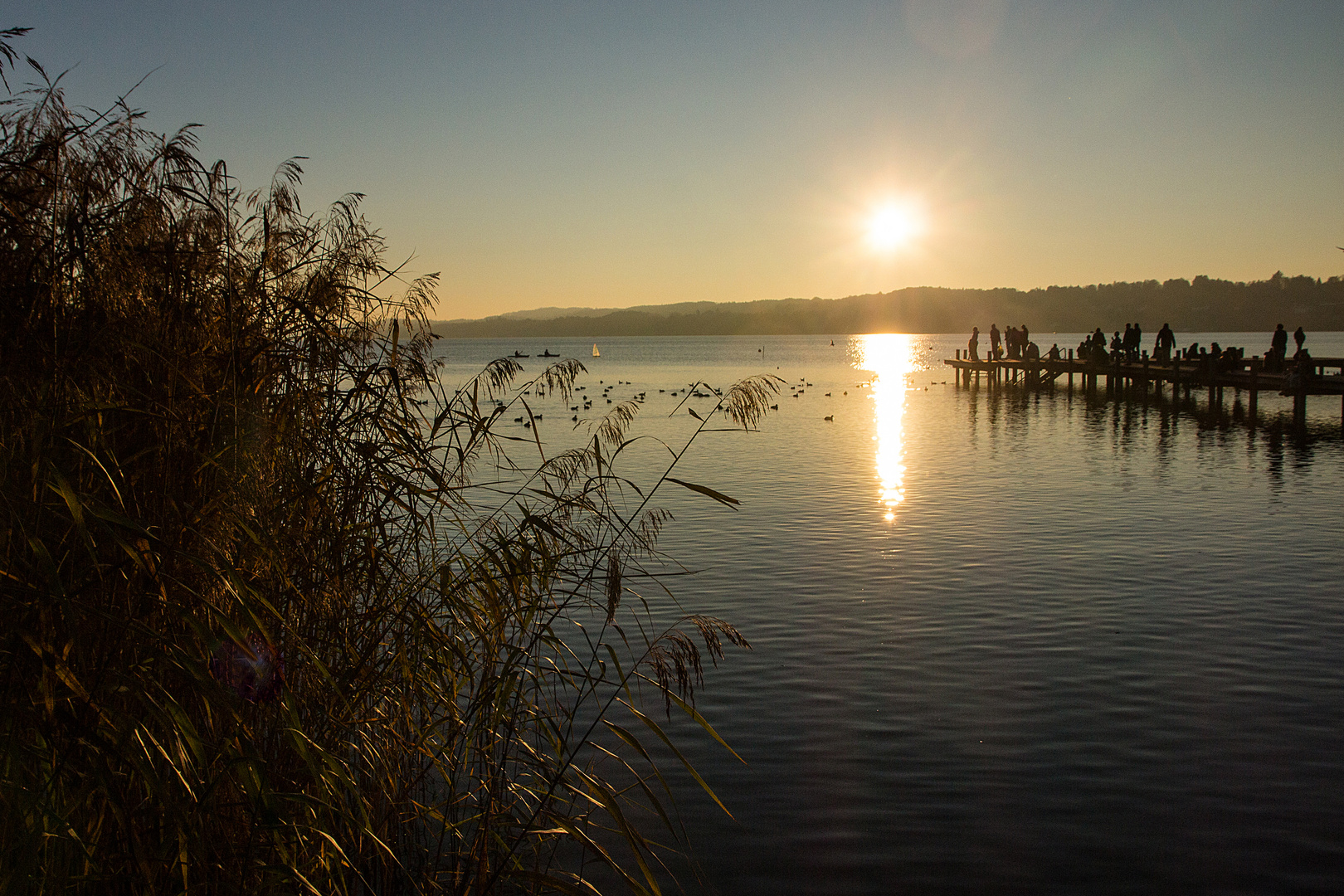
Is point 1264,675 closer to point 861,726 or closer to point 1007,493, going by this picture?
point 861,726

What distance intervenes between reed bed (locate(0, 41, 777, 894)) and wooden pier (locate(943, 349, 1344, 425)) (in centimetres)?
3126

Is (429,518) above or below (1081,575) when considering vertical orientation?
above

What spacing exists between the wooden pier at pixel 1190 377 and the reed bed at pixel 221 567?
1231 inches

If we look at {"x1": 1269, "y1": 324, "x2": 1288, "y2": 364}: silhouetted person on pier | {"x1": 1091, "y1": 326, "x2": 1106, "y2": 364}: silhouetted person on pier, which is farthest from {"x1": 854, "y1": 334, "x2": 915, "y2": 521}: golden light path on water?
{"x1": 1269, "y1": 324, "x2": 1288, "y2": 364}: silhouetted person on pier

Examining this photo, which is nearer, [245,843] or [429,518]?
[245,843]

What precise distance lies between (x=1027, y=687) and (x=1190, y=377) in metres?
34.0

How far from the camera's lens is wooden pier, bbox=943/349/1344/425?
30.4 m

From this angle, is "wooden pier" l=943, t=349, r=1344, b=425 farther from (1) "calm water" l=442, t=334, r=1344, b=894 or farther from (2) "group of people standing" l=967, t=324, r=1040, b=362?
(1) "calm water" l=442, t=334, r=1344, b=894

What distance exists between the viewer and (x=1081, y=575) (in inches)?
515

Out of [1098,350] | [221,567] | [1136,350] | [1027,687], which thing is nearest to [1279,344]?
[1136,350]

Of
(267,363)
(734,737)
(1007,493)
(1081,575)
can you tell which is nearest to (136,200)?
(267,363)

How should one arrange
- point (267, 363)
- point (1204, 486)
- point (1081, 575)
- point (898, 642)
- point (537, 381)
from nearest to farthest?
point (267, 363) < point (537, 381) < point (898, 642) < point (1081, 575) < point (1204, 486)

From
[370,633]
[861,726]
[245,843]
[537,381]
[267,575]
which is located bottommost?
[861,726]

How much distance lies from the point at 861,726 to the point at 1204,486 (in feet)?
47.6
